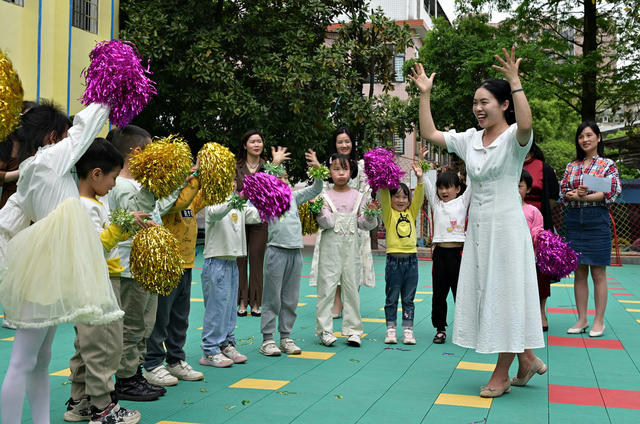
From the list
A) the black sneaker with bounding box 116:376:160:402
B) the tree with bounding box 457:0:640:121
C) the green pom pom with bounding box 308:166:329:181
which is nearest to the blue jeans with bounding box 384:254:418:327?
the green pom pom with bounding box 308:166:329:181

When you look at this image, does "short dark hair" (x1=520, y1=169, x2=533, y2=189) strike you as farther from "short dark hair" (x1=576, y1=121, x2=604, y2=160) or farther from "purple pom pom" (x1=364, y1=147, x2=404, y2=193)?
"purple pom pom" (x1=364, y1=147, x2=404, y2=193)

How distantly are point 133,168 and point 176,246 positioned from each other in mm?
549

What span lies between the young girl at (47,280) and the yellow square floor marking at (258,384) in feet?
5.53

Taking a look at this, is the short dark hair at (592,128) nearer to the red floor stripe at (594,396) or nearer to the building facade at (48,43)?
the red floor stripe at (594,396)

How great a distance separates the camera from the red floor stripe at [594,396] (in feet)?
14.5

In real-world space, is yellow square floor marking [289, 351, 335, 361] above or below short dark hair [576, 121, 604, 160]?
Result: below

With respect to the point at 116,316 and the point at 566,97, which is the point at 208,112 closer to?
the point at 566,97

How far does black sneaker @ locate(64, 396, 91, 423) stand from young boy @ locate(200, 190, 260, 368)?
1504 millimetres

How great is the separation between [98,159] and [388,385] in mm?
2607

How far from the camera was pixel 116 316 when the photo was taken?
3.27 metres

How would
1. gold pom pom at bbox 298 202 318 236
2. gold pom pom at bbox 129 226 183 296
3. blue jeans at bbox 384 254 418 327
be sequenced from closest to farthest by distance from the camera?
gold pom pom at bbox 129 226 183 296 < gold pom pom at bbox 298 202 318 236 < blue jeans at bbox 384 254 418 327

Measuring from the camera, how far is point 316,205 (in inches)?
252

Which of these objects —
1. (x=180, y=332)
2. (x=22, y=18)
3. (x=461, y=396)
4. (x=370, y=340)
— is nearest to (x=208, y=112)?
(x=22, y=18)

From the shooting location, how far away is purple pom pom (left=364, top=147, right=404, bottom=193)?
20.5 ft
